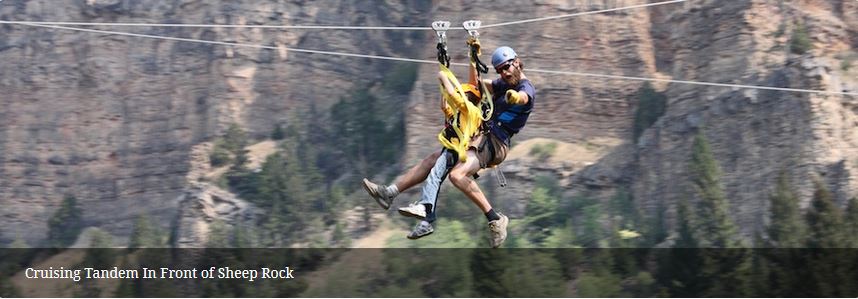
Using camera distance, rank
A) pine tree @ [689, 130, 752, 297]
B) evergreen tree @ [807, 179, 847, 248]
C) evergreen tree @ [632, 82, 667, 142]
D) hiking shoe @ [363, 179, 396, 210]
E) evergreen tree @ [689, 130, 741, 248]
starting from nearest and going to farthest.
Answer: hiking shoe @ [363, 179, 396, 210]
evergreen tree @ [807, 179, 847, 248]
pine tree @ [689, 130, 752, 297]
evergreen tree @ [689, 130, 741, 248]
evergreen tree @ [632, 82, 667, 142]

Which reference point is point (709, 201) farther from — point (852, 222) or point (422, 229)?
point (422, 229)

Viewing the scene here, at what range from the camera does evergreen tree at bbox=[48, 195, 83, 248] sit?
90875mm

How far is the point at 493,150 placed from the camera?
1434 centimetres

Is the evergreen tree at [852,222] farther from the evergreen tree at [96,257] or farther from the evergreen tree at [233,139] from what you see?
the evergreen tree at [233,139]

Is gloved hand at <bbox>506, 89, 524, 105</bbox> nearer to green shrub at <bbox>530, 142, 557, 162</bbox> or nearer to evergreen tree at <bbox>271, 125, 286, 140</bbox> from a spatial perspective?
green shrub at <bbox>530, 142, 557, 162</bbox>

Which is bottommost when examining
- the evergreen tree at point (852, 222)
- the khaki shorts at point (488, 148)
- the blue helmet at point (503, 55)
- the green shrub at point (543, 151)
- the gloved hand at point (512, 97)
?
the green shrub at point (543, 151)

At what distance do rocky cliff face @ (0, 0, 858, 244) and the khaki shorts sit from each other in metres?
54.5

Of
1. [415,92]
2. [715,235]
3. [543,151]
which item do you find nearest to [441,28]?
[715,235]

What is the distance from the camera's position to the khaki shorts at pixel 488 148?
46.7ft

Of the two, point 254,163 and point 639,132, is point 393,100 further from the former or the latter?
point 639,132

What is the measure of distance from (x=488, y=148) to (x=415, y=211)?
1.24m

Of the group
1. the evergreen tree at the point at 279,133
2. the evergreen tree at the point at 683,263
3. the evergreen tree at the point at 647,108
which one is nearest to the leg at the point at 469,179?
the evergreen tree at the point at 683,263

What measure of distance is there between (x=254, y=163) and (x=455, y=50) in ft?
49.4

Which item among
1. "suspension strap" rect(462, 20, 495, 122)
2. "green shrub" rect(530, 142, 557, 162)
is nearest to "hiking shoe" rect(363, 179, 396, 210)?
"suspension strap" rect(462, 20, 495, 122)
